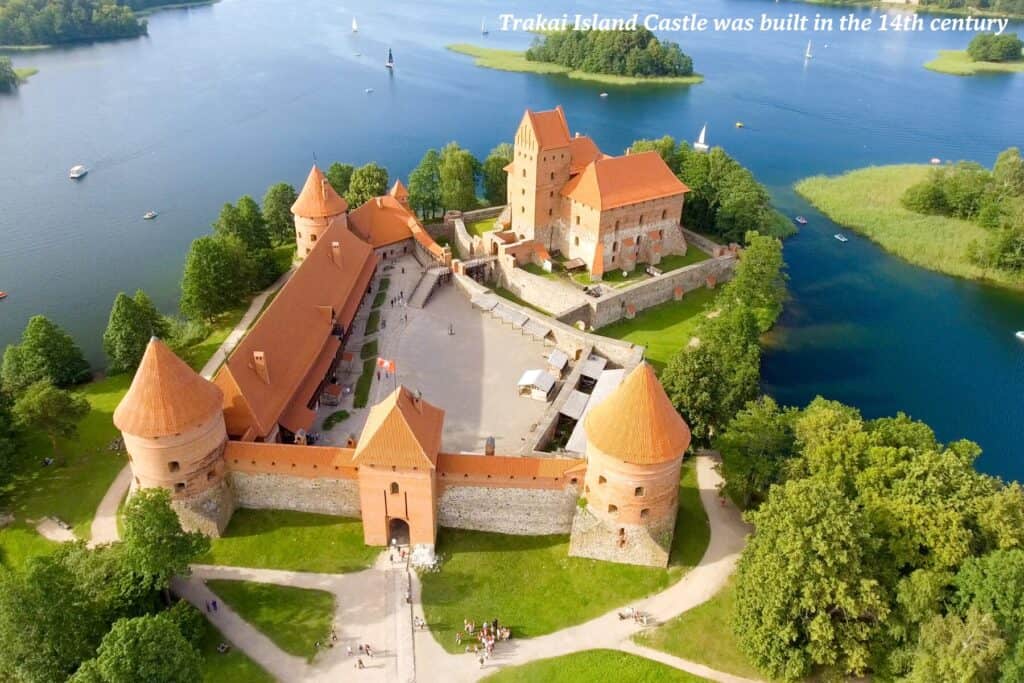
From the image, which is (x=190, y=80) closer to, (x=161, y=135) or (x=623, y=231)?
(x=161, y=135)

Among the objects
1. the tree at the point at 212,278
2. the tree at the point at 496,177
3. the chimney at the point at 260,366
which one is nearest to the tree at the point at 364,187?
the tree at the point at 496,177

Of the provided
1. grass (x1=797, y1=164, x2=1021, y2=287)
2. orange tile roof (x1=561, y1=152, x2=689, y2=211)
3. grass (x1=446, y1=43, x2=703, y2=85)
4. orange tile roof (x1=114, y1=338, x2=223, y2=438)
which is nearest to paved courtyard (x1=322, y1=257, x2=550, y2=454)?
orange tile roof (x1=114, y1=338, x2=223, y2=438)

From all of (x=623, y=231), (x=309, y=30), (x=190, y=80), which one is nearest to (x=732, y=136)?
(x=623, y=231)

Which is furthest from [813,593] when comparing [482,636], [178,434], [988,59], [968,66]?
[988,59]

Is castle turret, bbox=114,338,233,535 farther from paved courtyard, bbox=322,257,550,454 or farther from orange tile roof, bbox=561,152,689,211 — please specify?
orange tile roof, bbox=561,152,689,211

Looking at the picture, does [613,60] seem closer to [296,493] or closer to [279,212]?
[279,212]
